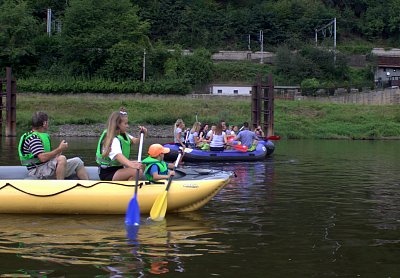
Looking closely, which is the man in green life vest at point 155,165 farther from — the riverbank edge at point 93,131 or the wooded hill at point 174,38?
the wooded hill at point 174,38

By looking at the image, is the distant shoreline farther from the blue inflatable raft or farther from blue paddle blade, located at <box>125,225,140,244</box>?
blue paddle blade, located at <box>125,225,140,244</box>

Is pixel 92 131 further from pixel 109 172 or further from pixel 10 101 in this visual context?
pixel 109 172

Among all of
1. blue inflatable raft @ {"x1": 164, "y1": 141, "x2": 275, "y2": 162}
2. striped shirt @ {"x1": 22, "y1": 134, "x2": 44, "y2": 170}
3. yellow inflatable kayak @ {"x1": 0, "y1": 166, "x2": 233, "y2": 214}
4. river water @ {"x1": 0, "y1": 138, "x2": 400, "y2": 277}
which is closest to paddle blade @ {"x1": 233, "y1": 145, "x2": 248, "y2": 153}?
blue inflatable raft @ {"x1": 164, "y1": 141, "x2": 275, "y2": 162}

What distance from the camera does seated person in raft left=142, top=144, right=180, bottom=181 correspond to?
11.1 metres

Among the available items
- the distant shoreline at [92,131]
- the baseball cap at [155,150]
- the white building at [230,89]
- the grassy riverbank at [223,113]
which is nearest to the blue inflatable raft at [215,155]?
the baseball cap at [155,150]

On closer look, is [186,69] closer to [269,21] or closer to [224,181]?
[269,21]

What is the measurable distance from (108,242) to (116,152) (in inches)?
82.1

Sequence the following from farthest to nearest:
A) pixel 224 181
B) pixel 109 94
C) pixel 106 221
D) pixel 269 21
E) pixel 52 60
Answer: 1. pixel 269 21
2. pixel 52 60
3. pixel 109 94
4. pixel 224 181
5. pixel 106 221

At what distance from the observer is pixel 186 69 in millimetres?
65562

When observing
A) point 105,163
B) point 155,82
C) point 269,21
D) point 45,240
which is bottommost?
point 45,240

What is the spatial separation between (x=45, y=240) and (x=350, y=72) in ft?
217

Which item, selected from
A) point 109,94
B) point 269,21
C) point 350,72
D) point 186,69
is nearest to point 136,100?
point 109,94

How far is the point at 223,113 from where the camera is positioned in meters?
47.9

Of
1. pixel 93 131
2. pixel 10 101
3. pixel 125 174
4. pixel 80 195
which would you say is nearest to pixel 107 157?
pixel 125 174
